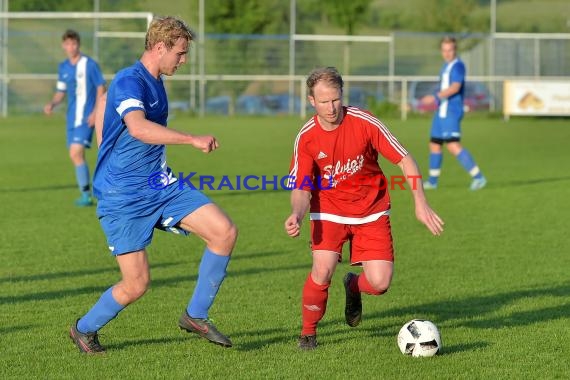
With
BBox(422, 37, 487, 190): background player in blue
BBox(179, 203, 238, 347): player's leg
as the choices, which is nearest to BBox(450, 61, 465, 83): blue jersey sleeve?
BBox(422, 37, 487, 190): background player in blue

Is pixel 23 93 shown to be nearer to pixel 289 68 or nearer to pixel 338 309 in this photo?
pixel 289 68

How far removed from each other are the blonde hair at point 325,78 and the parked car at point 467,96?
3046cm

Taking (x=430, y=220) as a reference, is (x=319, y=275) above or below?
below

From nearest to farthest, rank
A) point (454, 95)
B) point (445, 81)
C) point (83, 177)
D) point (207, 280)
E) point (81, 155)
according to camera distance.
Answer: point (207, 280)
point (83, 177)
point (81, 155)
point (454, 95)
point (445, 81)

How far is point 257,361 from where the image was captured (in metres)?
5.74

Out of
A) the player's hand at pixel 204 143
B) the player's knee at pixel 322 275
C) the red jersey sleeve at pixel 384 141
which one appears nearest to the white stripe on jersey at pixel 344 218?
the player's knee at pixel 322 275

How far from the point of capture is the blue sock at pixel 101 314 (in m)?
5.85

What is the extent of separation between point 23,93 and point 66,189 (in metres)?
21.5

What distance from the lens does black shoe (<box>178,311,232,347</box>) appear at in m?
5.90

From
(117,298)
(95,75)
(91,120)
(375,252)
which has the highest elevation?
(95,75)

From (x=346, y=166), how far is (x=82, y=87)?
7.82 meters

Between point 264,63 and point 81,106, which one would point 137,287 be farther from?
point 264,63

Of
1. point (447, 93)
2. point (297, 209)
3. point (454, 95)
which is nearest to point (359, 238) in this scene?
point (297, 209)

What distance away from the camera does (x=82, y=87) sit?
1326 cm
